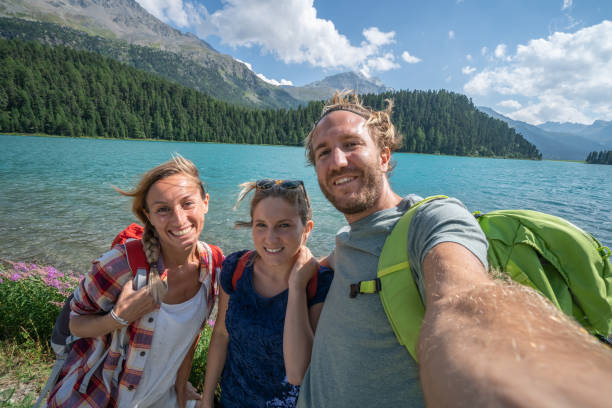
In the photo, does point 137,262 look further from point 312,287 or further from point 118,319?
point 312,287

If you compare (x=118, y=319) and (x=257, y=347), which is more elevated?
(x=118, y=319)

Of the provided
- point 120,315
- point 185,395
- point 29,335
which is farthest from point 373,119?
point 29,335

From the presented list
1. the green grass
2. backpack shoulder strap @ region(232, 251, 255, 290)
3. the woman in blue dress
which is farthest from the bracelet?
the green grass

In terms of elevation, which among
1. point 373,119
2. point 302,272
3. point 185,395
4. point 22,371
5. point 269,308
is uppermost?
point 373,119

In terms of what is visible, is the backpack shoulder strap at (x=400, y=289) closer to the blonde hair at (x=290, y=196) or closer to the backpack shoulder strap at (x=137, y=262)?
the blonde hair at (x=290, y=196)

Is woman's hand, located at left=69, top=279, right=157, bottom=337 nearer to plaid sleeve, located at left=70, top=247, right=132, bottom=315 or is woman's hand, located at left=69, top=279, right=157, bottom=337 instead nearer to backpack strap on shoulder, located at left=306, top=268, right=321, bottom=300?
plaid sleeve, located at left=70, top=247, right=132, bottom=315

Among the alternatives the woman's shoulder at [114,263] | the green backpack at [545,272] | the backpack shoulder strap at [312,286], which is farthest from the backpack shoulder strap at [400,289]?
the woman's shoulder at [114,263]

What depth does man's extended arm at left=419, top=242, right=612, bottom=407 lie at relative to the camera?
0.47m

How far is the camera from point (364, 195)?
2.39 meters

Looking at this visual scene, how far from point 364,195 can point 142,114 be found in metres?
136

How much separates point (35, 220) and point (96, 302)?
14331 millimetres

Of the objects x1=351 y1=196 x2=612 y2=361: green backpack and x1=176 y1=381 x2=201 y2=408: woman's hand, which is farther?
x1=176 y1=381 x2=201 y2=408: woman's hand

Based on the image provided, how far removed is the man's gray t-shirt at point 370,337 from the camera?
1605mm

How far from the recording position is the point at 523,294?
2.90ft
